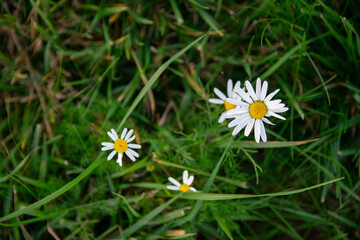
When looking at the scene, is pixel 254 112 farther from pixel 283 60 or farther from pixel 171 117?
pixel 171 117

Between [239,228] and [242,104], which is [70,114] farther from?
[239,228]

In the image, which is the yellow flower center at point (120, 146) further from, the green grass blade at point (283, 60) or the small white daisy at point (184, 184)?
the green grass blade at point (283, 60)

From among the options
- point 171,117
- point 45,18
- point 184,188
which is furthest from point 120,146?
point 45,18

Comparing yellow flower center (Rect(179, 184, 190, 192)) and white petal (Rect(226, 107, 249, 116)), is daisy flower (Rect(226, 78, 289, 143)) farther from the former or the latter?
yellow flower center (Rect(179, 184, 190, 192))

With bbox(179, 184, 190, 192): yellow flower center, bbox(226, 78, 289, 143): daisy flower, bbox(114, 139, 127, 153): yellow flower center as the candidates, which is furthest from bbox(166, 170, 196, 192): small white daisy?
bbox(226, 78, 289, 143): daisy flower

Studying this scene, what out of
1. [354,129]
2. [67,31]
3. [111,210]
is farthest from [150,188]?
[354,129]

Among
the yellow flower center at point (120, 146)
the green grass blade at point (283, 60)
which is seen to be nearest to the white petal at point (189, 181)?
the yellow flower center at point (120, 146)
